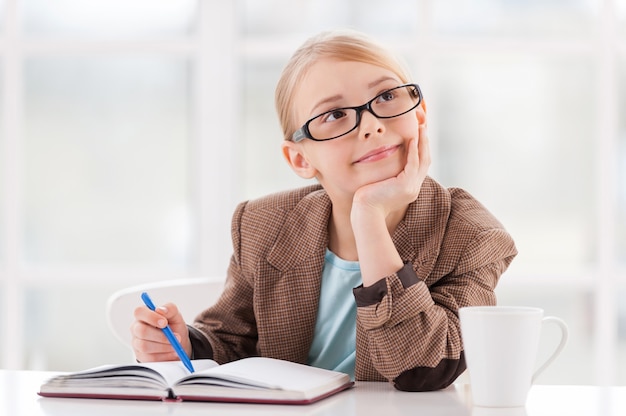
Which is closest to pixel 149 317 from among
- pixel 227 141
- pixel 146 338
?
pixel 146 338

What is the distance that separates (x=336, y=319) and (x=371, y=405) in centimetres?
44

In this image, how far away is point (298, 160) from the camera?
1.54 metres

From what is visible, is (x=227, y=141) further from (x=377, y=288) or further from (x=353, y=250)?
(x=377, y=288)

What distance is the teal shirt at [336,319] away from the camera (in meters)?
1.48

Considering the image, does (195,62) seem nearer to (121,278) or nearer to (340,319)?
(121,278)

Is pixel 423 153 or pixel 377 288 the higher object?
pixel 423 153

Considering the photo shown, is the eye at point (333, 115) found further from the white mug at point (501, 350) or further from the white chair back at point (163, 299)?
the white chair back at point (163, 299)

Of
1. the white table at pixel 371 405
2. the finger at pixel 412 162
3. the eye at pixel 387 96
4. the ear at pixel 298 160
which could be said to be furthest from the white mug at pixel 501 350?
the ear at pixel 298 160

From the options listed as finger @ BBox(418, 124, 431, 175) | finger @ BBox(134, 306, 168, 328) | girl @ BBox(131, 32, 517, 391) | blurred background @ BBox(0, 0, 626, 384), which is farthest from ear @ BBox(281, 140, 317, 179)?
blurred background @ BBox(0, 0, 626, 384)

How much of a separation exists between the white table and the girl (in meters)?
0.08

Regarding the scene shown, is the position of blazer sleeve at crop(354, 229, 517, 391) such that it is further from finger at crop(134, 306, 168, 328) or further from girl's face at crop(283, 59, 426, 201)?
finger at crop(134, 306, 168, 328)

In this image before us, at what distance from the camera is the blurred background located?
10.2 feet

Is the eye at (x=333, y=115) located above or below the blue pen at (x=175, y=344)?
above

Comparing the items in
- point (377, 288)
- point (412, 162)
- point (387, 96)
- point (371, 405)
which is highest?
point (387, 96)
